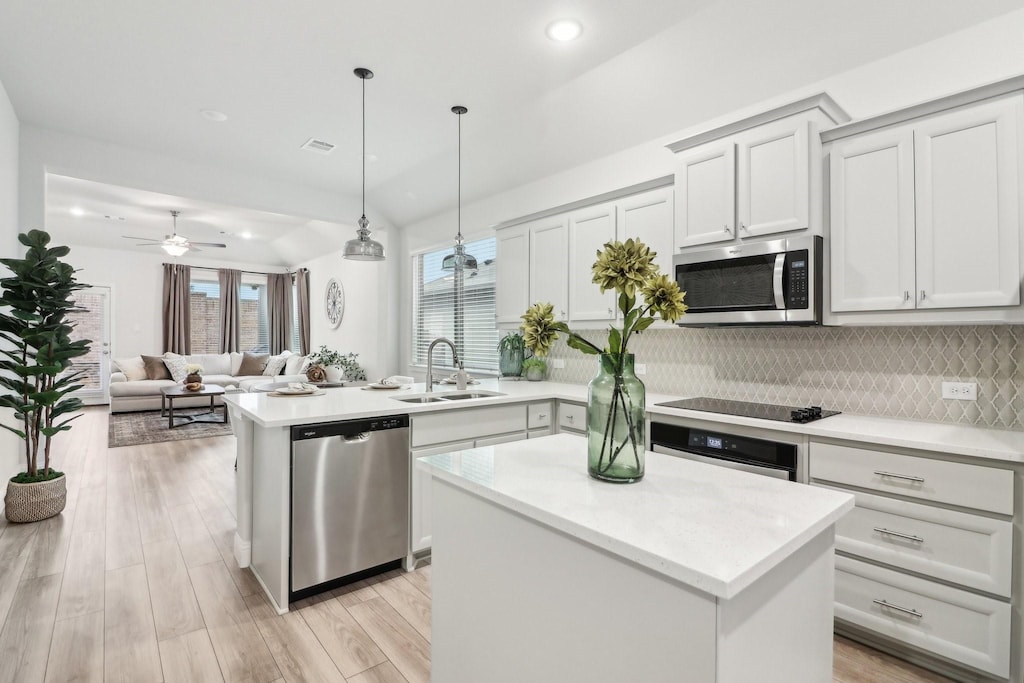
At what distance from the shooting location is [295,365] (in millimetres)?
8664

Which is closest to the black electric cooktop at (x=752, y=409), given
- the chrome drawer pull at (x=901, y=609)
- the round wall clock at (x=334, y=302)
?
the chrome drawer pull at (x=901, y=609)

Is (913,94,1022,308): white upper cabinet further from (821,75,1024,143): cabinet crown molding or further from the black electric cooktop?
the black electric cooktop

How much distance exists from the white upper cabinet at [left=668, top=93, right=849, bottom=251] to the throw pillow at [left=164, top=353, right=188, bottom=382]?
839 cm

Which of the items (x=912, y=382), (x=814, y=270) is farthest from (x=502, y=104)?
(x=912, y=382)

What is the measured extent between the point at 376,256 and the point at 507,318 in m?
1.25

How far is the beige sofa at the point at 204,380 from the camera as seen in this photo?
301 inches

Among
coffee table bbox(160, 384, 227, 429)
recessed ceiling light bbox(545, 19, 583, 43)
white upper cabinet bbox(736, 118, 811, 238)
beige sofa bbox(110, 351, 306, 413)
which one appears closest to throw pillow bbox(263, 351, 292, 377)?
beige sofa bbox(110, 351, 306, 413)

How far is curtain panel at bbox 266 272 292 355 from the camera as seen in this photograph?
34.1 feet

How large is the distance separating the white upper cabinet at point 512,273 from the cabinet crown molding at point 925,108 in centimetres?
216

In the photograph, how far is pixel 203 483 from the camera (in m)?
4.21

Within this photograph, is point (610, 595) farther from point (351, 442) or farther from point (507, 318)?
point (507, 318)

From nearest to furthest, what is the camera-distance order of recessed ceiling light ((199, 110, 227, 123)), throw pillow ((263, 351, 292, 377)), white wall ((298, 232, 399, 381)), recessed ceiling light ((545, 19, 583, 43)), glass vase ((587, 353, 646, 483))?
glass vase ((587, 353, 646, 483)), recessed ceiling light ((545, 19, 583, 43)), recessed ceiling light ((199, 110, 227, 123)), white wall ((298, 232, 399, 381)), throw pillow ((263, 351, 292, 377))

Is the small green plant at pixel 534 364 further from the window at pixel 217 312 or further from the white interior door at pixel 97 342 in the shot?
the white interior door at pixel 97 342

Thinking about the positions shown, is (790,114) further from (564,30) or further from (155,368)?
(155,368)
